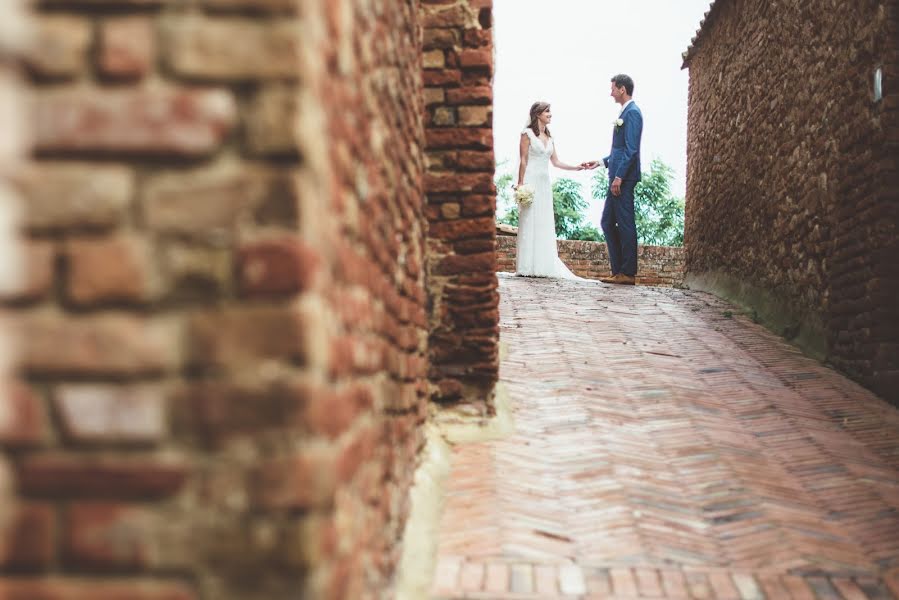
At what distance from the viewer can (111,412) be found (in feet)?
4.88

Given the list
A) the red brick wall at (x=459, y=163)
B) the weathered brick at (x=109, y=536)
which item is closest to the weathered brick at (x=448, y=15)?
the red brick wall at (x=459, y=163)

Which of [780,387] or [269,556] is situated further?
[780,387]

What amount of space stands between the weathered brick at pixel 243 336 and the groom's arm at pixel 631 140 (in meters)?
8.91

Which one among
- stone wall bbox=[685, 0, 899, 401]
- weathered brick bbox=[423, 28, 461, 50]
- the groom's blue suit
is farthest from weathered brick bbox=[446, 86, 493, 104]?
the groom's blue suit

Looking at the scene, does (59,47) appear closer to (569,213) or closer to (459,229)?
(459,229)

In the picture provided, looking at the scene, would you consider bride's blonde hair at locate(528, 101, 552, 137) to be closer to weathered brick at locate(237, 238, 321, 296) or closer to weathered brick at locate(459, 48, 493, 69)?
→ weathered brick at locate(459, 48, 493, 69)

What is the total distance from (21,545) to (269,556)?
44 cm

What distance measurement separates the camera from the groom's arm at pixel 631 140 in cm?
983

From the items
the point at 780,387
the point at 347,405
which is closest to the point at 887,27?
the point at 780,387

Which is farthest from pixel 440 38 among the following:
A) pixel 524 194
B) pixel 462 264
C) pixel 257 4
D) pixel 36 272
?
pixel 524 194

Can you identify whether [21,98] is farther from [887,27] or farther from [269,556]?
[887,27]

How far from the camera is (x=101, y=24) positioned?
1.50 m

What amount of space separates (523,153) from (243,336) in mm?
8896

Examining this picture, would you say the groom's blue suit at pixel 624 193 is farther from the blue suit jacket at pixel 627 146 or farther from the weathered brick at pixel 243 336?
the weathered brick at pixel 243 336
